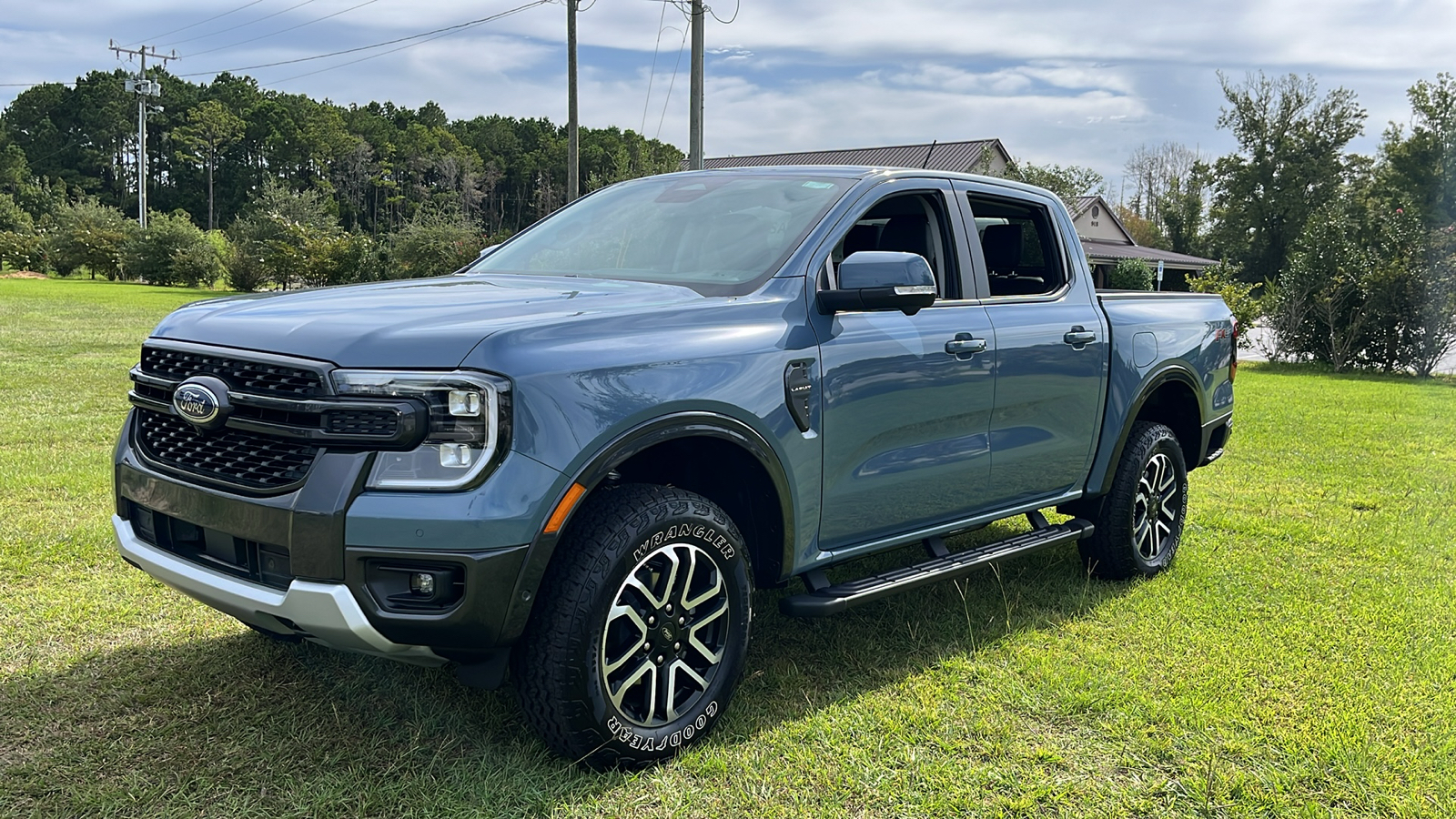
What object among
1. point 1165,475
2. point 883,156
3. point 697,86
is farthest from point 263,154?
point 1165,475

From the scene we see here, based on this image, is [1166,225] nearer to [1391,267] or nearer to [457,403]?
[1391,267]

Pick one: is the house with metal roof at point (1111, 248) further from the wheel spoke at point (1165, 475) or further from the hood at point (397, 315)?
the hood at point (397, 315)

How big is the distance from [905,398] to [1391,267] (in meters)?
21.0

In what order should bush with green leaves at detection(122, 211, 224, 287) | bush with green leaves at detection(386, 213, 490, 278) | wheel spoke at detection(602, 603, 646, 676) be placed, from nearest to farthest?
wheel spoke at detection(602, 603, 646, 676) → bush with green leaves at detection(386, 213, 490, 278) → bush with green leaves at detection(122, 211, 224, 287)

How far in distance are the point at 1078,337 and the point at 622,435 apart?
8.58 ft

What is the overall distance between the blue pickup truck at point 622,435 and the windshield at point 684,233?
0.06ft

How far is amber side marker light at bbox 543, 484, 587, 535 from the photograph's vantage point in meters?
2.86

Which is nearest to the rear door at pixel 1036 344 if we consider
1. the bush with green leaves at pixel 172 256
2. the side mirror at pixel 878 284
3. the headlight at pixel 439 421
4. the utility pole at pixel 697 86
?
the side mirror at pixel 878 284

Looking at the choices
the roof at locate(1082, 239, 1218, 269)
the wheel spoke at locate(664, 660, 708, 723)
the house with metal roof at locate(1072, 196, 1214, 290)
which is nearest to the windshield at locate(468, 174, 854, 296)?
the wheel spoke at locate(664, 660, 708, 723)

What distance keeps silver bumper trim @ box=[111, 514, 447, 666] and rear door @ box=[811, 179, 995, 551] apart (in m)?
1.56

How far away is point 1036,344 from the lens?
457cm

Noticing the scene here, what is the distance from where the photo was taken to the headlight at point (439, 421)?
108 inches

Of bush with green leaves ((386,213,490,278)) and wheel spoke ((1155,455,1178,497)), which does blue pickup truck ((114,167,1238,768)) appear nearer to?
wheel spoke ((1155,455,1178,497))

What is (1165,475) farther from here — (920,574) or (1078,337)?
(920,574)
